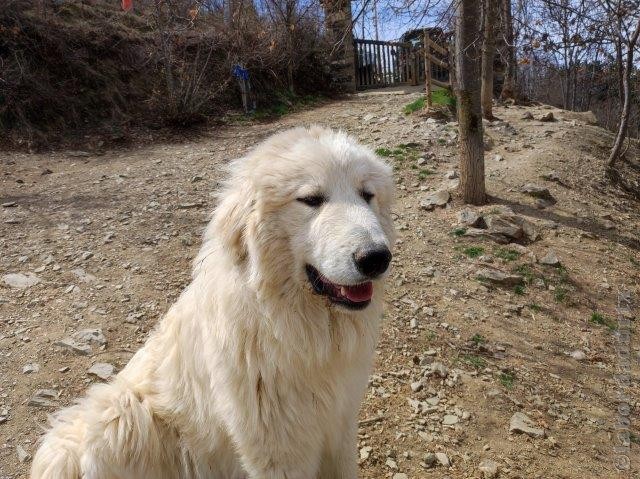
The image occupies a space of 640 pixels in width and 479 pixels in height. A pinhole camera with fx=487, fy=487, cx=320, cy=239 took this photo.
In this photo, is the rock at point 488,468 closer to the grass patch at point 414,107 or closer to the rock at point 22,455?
the rock at point 22,455

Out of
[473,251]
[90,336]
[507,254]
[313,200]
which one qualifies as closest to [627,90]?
[507,254]

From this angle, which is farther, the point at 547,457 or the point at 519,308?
the point at 519,308

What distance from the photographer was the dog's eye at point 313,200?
7.54 feet

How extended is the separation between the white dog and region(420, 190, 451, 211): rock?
4.15m

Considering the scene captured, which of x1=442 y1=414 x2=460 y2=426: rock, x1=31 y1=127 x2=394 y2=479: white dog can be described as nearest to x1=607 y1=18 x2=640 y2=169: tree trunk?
x1=442 y1=414 x2=460 y2=426: rock

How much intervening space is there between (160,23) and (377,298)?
11.9 meters

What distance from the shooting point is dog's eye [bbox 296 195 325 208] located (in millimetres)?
2299

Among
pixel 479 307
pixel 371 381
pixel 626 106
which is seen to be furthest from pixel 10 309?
pixel 626 106

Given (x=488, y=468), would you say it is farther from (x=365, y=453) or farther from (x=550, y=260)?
(x=550, y=260)

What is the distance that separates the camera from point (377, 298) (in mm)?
2451

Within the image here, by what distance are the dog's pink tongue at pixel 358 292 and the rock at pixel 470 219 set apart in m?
4.22

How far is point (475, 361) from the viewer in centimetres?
400

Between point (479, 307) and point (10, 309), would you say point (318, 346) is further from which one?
point (10, 309)

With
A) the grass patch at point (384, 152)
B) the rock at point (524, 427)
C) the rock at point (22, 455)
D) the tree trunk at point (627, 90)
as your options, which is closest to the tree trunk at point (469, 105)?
the grass patch at point (384, 152)
